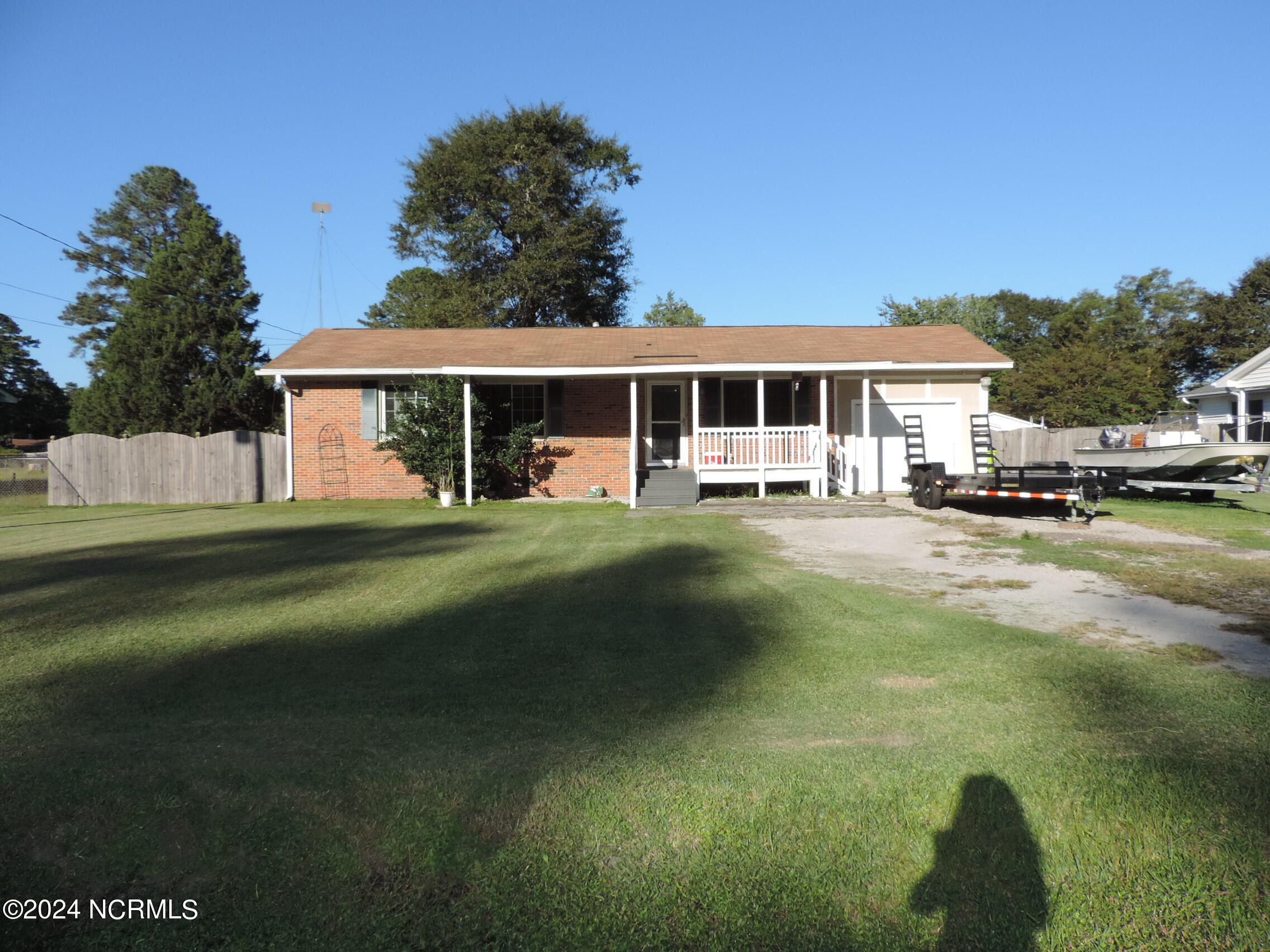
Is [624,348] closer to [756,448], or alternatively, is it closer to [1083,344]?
[756,448]

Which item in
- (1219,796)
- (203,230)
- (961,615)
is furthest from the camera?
(203,230)

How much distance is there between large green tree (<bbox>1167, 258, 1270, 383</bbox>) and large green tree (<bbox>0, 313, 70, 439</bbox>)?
6588 centimetres

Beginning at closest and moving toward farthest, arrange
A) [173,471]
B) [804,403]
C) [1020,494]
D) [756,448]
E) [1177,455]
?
[1020,494]
[1177,455]
[756,448]
[804,403]
[173,471]

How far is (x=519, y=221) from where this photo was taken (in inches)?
1224

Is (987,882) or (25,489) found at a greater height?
(25,489)

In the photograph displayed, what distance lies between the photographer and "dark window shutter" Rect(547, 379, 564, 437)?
1664 cm

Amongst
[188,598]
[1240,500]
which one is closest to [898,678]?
[188,598]

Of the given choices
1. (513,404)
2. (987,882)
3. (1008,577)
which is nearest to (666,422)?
(513,404)

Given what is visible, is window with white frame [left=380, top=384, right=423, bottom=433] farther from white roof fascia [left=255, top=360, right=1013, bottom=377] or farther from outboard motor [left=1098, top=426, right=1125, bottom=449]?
outboard motor [left=1098, top=426, right=1125, bottom=449]

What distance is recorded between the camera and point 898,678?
440 cm

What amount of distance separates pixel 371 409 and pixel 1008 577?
13598mm

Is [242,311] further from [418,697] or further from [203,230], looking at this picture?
[418,697]

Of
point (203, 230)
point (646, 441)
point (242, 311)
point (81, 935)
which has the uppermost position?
point (203, 230)

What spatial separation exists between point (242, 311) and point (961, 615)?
92.3ft
